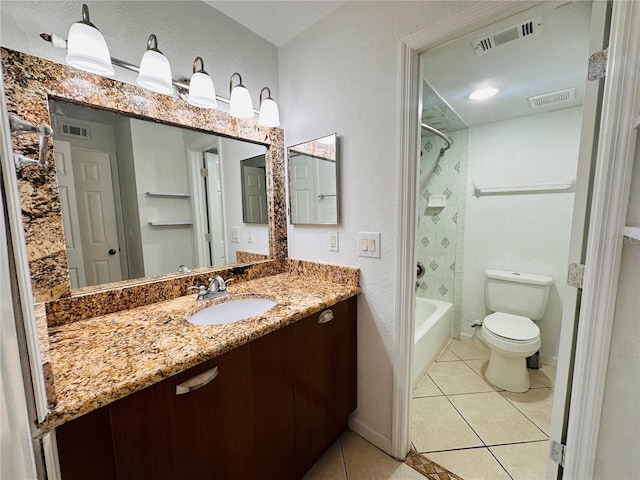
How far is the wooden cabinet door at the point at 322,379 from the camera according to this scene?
1.07m

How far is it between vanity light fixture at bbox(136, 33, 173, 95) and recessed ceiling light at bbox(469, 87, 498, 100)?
1869mm

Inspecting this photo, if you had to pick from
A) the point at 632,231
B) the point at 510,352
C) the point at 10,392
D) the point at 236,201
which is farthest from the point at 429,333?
the point at 10,392

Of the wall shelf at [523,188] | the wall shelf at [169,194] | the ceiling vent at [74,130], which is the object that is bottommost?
the wall shelf at [169,194]

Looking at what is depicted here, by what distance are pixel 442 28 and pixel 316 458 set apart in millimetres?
1956

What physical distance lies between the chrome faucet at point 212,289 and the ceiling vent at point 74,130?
2.46 ft

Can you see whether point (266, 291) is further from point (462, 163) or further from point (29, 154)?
point (462, 163)

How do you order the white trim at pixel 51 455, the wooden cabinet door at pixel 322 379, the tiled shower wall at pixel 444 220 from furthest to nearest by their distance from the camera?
the tiled shower wall at pixel 444 220
the wooden cabinet door at pixel 322 379
the white trim at pixel 51 455

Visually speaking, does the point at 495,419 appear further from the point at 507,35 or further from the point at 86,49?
the point at 86,49

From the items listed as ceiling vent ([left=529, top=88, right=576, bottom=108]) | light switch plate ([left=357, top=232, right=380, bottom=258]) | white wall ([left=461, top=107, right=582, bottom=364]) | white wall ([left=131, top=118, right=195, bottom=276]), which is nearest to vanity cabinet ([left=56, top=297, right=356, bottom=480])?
light switch plate ([left=357, top=232, right=380, bottom=258])

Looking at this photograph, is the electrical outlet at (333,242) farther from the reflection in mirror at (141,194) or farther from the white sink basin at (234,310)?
the reflection in mirror at (141,194)

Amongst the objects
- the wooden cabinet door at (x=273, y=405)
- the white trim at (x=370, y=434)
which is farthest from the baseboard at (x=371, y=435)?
the wooden cabinet door at (x=273, y=405)

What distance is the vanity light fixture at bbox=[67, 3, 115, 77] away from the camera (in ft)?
2.80

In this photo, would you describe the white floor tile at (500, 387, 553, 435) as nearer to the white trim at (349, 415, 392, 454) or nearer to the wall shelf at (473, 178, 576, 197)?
the white trim at (349, 415, 392, 454)

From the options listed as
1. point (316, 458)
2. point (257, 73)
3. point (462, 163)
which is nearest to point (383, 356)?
point (316, 458)
